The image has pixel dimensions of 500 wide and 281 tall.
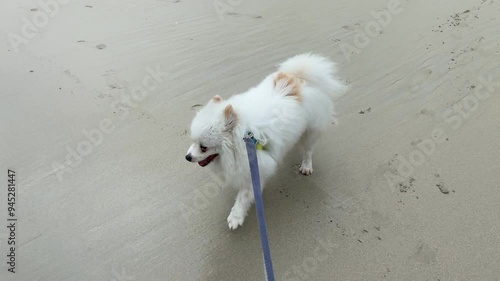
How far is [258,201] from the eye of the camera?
66.9 inches

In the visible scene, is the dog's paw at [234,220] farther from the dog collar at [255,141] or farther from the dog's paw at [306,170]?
the dog's paw at [306,170]

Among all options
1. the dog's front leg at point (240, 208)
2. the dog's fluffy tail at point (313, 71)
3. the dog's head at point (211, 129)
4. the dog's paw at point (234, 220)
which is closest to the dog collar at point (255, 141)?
the dog's head at point (211, 129)

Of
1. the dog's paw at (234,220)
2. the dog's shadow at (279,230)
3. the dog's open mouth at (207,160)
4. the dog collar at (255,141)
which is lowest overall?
the dog's shadow at (279,230)

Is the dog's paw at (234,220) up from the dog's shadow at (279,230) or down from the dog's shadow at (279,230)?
up

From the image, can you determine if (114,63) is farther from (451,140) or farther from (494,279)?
(494,279)

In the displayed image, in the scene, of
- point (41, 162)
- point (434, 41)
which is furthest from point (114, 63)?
point (434, 41)

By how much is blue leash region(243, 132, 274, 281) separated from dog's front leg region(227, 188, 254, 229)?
480 mm

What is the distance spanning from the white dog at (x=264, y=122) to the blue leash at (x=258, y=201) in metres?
0.11

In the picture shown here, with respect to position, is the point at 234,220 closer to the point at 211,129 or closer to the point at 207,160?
the point at 207,160

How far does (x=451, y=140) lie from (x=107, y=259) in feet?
8.81

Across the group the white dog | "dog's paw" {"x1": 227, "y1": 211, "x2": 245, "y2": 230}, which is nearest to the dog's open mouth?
the white dog

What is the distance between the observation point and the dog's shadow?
Answer: 2.10 metres

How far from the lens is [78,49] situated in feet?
12.7

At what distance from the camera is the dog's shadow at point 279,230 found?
6.89 ft
